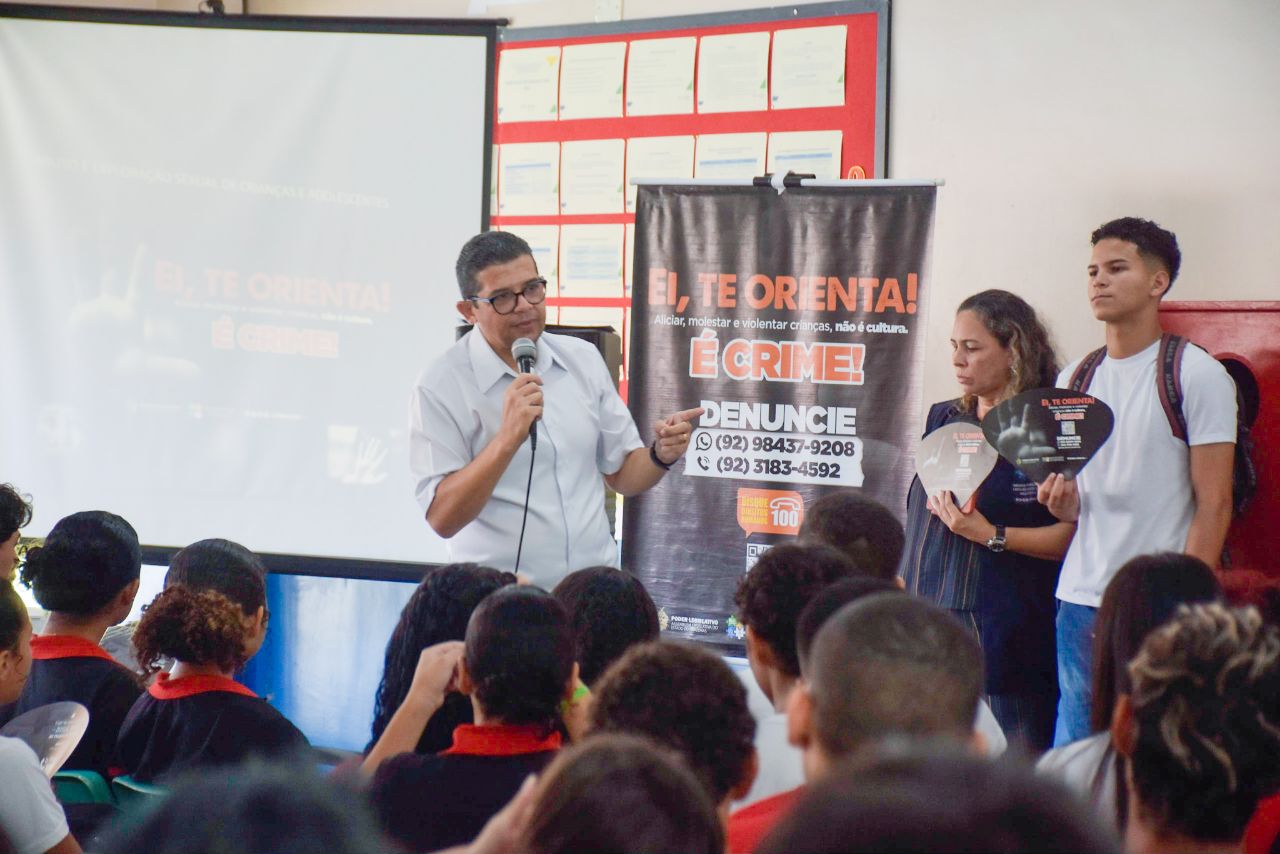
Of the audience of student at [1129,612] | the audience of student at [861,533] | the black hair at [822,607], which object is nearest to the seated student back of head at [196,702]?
the black hair at [822,607]

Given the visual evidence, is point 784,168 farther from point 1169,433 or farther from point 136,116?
point 136,116

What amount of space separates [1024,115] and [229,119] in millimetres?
2626

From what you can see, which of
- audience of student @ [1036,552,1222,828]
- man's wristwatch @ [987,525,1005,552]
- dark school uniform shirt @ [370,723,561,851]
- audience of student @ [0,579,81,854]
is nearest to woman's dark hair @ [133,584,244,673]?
audience of student @ [0,579,81,854]

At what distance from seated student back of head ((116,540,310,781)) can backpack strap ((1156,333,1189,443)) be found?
2.05 m

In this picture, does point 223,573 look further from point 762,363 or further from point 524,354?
point 762,363

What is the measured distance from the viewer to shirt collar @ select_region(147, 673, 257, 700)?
7.03 ft

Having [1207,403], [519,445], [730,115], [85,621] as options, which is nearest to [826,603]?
[519,445]

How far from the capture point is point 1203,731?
1179 millimetres

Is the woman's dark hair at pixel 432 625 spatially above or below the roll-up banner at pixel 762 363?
below

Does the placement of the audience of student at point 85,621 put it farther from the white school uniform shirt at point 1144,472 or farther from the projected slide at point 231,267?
the white school uniform shirt at point 1144,472

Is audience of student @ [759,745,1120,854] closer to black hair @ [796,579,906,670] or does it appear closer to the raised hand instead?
black hair @ [796,579,906,670]

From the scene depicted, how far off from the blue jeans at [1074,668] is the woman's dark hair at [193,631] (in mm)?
1886

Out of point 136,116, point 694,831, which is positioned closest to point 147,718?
point 694,831

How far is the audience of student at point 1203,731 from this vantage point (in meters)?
1.15
